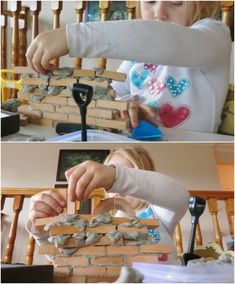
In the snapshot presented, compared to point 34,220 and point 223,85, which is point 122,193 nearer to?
point 34,220

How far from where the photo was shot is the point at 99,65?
383 millimetres

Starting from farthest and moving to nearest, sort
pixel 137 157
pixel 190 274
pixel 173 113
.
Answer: pixel 173 113 < pixel 137 157 < pixel 190 274

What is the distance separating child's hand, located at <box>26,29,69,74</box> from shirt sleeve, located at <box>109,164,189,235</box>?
0.36ft

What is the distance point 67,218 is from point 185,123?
190mm

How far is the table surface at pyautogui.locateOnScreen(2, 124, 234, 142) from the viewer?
35 cm

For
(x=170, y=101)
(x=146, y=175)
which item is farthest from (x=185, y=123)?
(x=146, y=175)

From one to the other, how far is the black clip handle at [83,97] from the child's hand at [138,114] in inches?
1.3

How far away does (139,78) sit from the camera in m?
0.44

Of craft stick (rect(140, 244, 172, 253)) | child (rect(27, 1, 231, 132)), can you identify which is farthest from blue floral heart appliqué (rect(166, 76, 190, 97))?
craft stick (rect(140, 244, 172, 253))

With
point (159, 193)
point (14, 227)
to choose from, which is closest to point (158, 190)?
point (159, 193)

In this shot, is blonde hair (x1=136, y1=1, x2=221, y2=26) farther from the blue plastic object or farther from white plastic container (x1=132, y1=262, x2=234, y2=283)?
white plastic container (x1=132, y1=262, x2=234, y2=283)

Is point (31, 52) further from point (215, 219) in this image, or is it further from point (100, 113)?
point (215, 219)

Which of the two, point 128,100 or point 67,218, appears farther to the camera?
point 128,100

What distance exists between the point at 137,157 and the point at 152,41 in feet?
0.34
